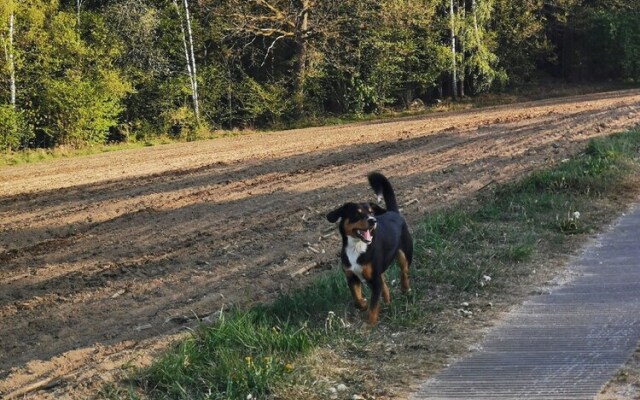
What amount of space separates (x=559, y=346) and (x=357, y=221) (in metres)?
1.76

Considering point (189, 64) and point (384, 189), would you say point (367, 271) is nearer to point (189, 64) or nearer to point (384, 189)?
point (384, 189)

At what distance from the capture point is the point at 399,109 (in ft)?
119

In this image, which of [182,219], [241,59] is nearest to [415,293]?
[182,219]

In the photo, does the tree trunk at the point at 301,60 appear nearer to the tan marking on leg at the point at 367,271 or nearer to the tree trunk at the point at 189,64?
the tree trunk at the point at 189,64

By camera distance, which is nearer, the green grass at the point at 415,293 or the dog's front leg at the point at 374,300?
the green grass at the point at 415,293

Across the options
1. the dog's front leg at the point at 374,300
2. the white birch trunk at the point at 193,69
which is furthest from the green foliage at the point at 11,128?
the dog's front leg at the point at 374,300

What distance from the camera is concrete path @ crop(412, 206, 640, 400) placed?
499cm

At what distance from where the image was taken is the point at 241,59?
114ft

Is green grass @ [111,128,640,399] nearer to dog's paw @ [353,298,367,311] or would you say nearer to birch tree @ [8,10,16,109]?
dog's paw @ [353,298,367,311]

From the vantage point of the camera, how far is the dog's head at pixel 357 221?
5996 millimetres

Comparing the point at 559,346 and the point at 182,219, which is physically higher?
the point at 182,219

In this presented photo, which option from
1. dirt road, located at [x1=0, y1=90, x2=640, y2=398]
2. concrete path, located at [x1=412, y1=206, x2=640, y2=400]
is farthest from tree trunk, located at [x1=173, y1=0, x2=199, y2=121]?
concrete path, located at [x1=412, y1=206, x2=640, y2=400]

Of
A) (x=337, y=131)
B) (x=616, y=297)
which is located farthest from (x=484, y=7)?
(x=616, y=297)

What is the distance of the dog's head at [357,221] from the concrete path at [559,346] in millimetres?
1195
